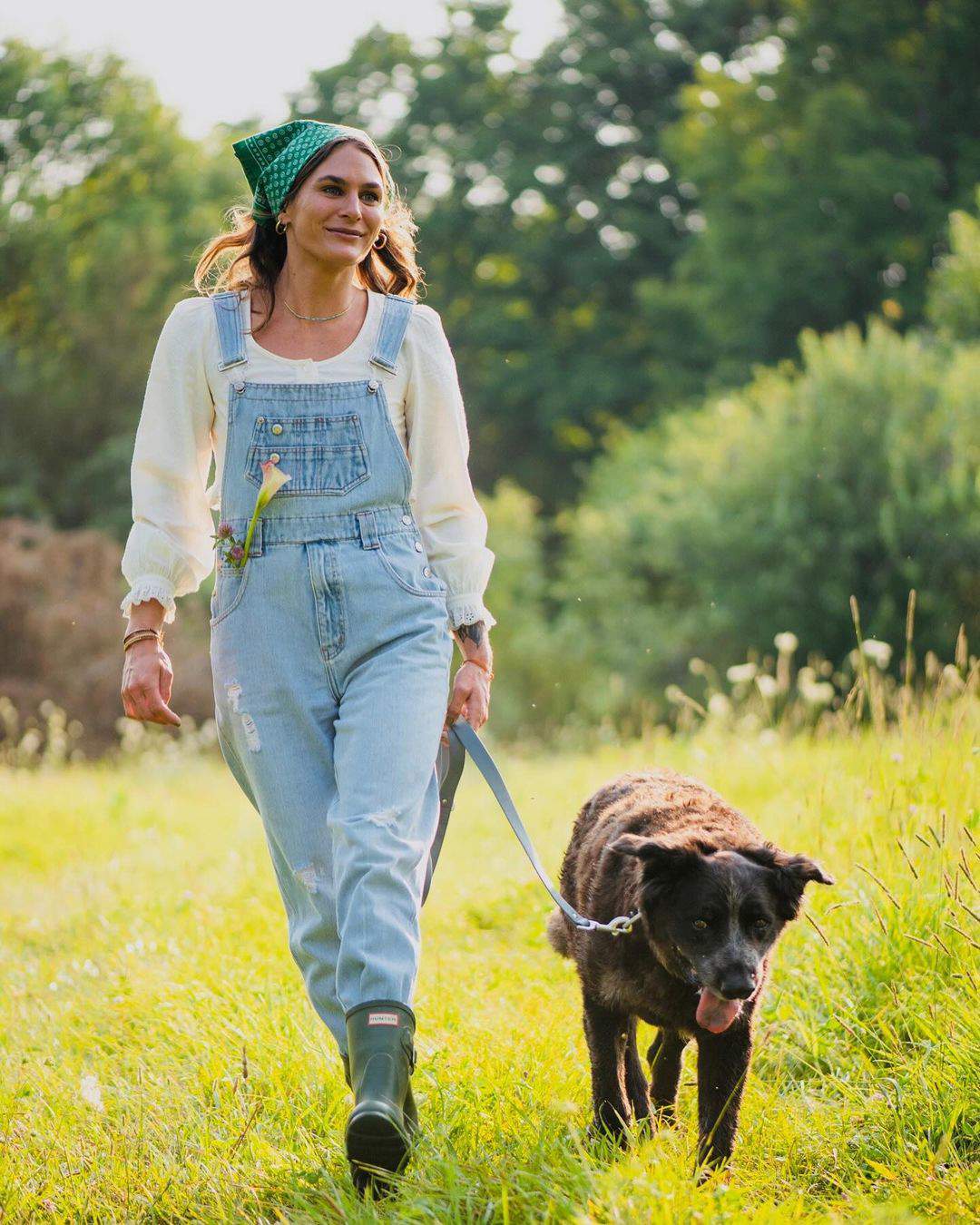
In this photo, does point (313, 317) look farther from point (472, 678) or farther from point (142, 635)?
point (472, 678)

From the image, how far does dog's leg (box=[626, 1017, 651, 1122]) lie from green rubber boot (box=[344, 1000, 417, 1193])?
845 mm

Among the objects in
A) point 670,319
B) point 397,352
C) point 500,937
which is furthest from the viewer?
point 670,319

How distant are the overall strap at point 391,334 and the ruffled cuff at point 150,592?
0.78 meters

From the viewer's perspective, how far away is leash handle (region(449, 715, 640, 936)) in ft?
11.7

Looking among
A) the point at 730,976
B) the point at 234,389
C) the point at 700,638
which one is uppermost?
the point at 234,389

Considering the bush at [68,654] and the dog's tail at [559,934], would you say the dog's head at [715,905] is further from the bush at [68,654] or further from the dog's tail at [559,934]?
the bush at [68,654]

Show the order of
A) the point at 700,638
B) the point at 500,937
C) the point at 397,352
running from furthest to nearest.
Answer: the point at 700,638
the point at 500,937
the point at 397,352

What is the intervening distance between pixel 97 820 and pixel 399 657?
25.7 ft

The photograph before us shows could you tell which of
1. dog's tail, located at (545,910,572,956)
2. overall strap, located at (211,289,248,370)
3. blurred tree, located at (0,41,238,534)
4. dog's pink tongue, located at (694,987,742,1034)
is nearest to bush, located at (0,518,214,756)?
blurred tree, located at (0,41,238,534)

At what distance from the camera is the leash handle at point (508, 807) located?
357 cm

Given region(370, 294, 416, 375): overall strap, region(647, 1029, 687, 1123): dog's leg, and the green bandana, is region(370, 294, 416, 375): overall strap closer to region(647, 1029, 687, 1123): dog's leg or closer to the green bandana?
the green bandana

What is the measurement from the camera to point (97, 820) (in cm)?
1051

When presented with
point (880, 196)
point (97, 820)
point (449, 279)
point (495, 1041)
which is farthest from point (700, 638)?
point (449, 279)

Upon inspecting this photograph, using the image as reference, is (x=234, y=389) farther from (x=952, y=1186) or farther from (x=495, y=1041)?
(x=952, y=1186)
